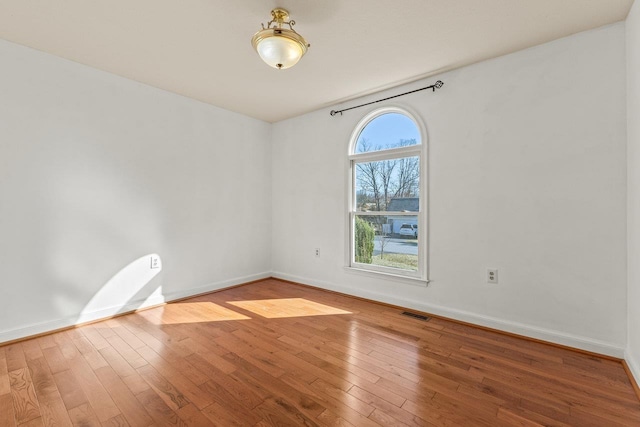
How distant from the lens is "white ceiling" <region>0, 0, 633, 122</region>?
2.00 meters

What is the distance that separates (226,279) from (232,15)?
3209mm

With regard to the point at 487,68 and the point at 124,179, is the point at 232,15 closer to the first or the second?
the point at 124,179

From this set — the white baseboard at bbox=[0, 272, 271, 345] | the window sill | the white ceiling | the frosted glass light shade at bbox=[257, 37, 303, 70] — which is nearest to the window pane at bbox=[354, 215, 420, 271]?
the window sill

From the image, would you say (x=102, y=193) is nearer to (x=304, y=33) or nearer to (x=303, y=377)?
(x=304, y=33)

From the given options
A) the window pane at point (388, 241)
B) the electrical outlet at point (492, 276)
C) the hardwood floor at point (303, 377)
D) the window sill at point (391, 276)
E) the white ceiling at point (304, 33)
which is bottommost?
the hardwood floor at point (303, 377)

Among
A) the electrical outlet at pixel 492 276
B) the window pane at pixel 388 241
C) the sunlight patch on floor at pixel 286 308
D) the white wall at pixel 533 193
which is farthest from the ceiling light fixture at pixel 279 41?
the electrical outlet at pixel 492 276

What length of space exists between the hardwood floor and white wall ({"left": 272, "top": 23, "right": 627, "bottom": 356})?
318mm

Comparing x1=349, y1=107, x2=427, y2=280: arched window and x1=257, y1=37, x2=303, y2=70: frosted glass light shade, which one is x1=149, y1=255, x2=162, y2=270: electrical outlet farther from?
x1=257, y1=37, x2=303, y2=70: frosted glass light shade

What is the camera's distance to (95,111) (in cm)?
287

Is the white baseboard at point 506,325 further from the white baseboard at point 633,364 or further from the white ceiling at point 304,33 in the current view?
the white ceiling at point 304,33

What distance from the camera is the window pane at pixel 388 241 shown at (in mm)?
3264

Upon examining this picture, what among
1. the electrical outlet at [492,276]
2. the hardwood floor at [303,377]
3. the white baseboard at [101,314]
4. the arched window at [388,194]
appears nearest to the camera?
the hardwood floor at [303,377]

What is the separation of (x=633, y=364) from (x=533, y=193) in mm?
1346

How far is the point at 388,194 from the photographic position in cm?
349
